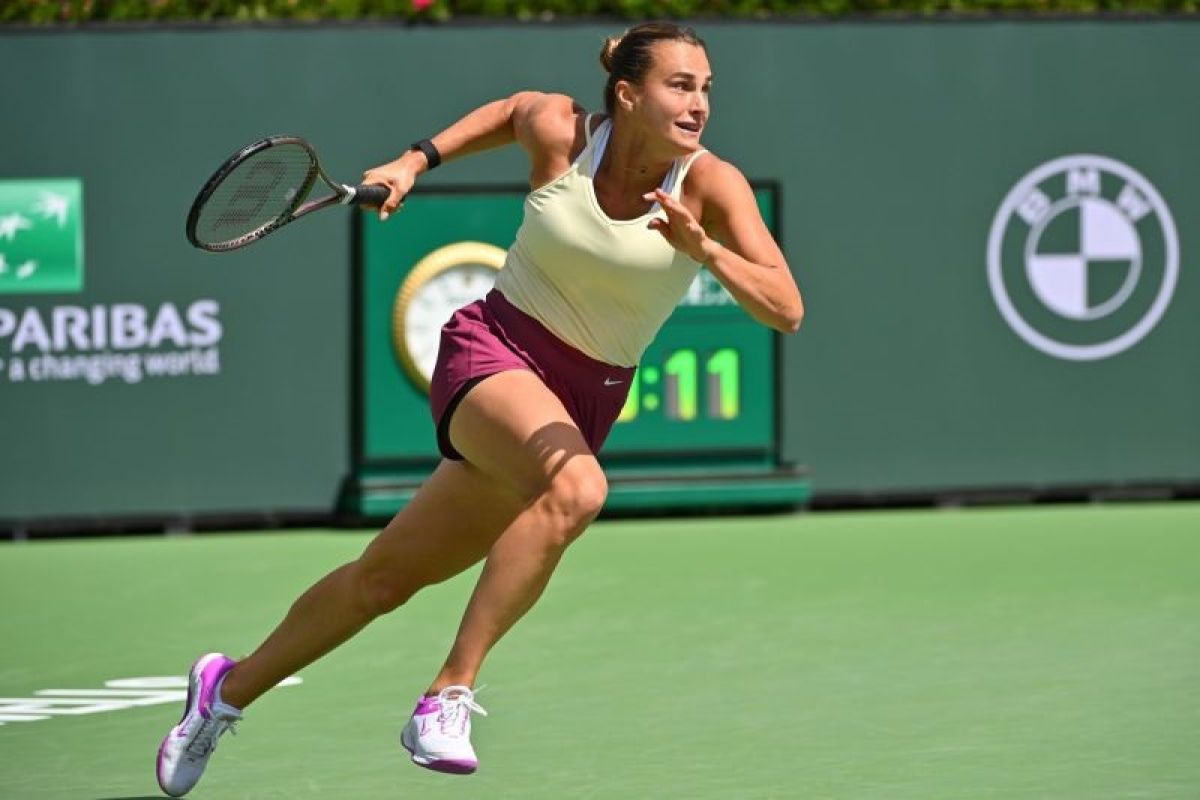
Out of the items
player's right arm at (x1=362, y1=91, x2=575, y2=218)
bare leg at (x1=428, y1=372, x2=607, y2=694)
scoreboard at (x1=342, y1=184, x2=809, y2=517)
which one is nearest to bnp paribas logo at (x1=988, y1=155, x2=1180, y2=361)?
scoreboard at (x1=342, y1=184, x2=809, y2=517)

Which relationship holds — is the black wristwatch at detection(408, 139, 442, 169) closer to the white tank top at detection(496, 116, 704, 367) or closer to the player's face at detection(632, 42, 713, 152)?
the white tank top at detection(496, 116, 704, 367)

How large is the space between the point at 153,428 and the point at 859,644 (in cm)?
371

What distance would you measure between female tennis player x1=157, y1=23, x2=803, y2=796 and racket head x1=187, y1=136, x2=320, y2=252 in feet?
0.77

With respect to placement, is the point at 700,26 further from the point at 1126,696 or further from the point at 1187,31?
the point at 1126,696

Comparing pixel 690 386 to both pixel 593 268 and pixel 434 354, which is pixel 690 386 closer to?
pixel 434 354

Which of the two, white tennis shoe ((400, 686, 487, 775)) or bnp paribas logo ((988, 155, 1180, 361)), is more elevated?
bnp paribas logo ((988, 155, 1180, 361))

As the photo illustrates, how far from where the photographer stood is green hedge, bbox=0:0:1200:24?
984 centimetres

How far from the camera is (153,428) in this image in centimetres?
987

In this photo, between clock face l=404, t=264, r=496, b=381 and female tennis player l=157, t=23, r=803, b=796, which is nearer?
female tennis player l=157, t=23, r=803, b=796

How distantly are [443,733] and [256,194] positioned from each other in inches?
52.1

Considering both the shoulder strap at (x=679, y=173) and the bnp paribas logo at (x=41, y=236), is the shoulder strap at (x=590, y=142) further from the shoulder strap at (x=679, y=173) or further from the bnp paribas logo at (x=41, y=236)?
the bnp paribas logo at (x=41, y=236)

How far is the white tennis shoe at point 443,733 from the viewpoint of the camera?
4734 millimetres

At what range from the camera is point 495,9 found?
1009cm

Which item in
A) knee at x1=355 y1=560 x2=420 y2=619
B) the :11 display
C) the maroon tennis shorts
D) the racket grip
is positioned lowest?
the :11 display
